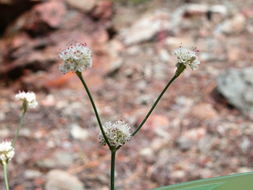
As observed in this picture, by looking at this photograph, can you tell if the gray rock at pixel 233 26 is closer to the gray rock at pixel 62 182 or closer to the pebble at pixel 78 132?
the pebble at pixel 78 132

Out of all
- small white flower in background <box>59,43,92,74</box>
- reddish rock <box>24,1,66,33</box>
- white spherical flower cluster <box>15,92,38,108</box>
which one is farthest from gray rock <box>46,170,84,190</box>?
small white flower in background <box>59,43,92,74</box>

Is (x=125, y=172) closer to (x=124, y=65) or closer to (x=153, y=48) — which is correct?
(x=124, y=65)

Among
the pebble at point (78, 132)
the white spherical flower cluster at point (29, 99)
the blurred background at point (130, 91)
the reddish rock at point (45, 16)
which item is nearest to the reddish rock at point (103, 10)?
the blurred background at point (130, 91)

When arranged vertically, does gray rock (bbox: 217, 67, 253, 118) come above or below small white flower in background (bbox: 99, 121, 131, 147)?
above

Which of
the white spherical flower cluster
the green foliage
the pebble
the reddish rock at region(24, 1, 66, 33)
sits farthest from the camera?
the reddish rock at region(24, 1, 66, 33)

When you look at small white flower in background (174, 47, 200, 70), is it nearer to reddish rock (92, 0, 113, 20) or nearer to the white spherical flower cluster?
the white spherical flower cluster

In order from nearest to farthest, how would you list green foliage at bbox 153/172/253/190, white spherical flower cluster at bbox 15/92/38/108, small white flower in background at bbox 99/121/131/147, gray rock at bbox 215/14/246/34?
green foliage at bbox 153/172/253/190, small white flower in background at bbox 99/121/131/147, white spherical flower cluster at bbox 15/92/38/108, gray rock at bbox 215/14/246/34

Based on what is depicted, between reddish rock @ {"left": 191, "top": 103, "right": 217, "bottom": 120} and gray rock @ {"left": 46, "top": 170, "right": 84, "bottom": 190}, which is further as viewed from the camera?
reddish rock @ {"left": 191, "top": 103, "right": 217, "bottom": 120}

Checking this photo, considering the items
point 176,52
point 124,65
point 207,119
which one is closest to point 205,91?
point 207,119
